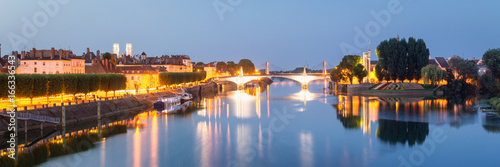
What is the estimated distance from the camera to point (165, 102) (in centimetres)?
7256

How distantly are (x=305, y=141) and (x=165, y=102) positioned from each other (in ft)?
126

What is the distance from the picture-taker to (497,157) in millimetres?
31953

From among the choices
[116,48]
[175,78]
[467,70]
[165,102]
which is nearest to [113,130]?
[165,102]

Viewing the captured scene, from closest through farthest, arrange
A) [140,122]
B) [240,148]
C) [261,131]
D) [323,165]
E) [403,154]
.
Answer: [323,165] → [403,154] → [240,148] → [261,131] → [140,122]

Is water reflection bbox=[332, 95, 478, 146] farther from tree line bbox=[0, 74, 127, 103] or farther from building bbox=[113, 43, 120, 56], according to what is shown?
building bbox=[113, 43, 120, 56]

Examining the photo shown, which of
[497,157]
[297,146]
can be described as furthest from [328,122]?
[497,157]

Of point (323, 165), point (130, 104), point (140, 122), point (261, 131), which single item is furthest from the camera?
point (130, 104)

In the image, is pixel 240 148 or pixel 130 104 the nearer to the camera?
pixel 240 148

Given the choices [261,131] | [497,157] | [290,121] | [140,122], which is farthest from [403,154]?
[140,122]

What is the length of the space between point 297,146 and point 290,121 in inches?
625

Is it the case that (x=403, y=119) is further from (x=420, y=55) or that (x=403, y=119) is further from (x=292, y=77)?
(x=292, y=77)

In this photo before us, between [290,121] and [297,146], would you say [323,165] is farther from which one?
[290,121]

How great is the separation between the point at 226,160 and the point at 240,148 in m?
4.11

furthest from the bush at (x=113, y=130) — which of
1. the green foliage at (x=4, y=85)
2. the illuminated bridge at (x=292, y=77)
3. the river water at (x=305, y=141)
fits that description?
the illuminated bridge at (x=292, y=77)
